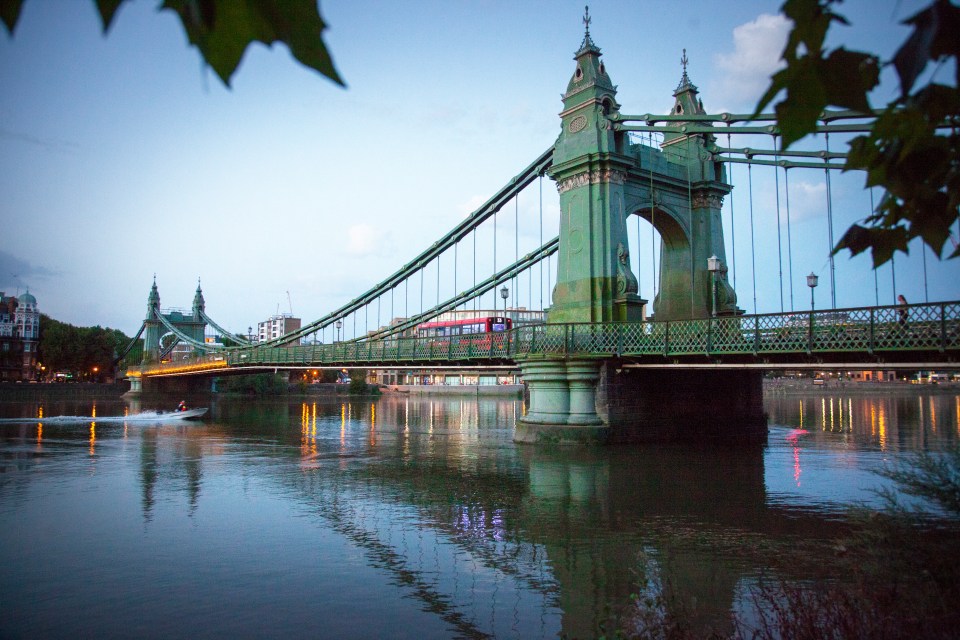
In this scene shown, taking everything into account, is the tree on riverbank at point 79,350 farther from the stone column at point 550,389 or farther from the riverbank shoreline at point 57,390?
the stone column at point 550,389

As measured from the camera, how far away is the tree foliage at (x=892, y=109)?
80.1 inches

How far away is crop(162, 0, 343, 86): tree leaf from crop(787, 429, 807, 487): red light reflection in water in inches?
771

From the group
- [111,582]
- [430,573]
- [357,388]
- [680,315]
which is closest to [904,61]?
[430,573]

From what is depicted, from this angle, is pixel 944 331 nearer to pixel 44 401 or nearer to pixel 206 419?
pixel 206 419

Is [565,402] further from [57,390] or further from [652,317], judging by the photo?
[57,390]

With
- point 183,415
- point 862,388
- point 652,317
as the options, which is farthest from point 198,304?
point 862,388

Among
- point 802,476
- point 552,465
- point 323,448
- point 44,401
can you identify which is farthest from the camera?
point 44,401

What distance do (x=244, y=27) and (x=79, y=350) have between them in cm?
10451

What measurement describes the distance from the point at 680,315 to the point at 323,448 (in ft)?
52.4

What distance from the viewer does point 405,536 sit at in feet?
42.4

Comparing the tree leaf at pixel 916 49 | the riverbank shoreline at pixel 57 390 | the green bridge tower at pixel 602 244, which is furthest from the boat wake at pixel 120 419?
the tree leaf at pixel 916 49

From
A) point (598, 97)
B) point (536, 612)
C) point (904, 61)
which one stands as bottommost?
point (536, 612)

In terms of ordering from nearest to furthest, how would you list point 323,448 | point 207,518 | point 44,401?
point 207,518 < point 323,448 < point 44,401

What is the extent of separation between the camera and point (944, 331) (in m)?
16.7
